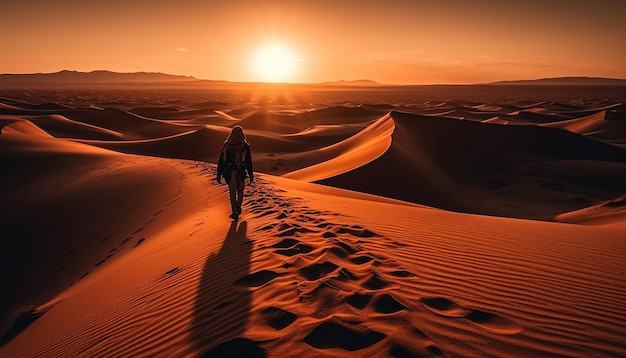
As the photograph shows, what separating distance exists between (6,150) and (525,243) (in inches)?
705

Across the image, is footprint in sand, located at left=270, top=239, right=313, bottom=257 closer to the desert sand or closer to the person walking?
the desert sand

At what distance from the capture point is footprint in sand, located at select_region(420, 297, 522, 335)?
112 inches

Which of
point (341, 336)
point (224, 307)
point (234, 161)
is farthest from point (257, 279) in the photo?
point (234, 161)

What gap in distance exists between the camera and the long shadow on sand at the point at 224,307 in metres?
2.73

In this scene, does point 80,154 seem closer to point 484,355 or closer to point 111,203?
point 111,203

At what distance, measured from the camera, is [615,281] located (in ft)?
13.0

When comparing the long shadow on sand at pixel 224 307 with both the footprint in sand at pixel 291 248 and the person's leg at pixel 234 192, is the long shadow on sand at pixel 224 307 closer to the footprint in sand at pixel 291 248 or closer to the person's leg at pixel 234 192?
the footprint in sand at pixel 291 248

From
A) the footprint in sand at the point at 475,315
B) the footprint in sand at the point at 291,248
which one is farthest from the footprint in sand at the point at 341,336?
the footprint in sand at the point at 291,248

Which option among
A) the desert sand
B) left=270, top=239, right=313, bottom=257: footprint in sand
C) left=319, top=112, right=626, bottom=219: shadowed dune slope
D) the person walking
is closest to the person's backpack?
the person walking

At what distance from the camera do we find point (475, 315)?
305 centimetres

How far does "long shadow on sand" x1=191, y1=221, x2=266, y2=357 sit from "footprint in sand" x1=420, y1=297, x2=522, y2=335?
1375 mm

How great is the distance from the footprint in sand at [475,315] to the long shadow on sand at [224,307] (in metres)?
1.37

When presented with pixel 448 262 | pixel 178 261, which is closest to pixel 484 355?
pixel 448 262

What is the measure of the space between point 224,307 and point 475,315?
1957 mm
